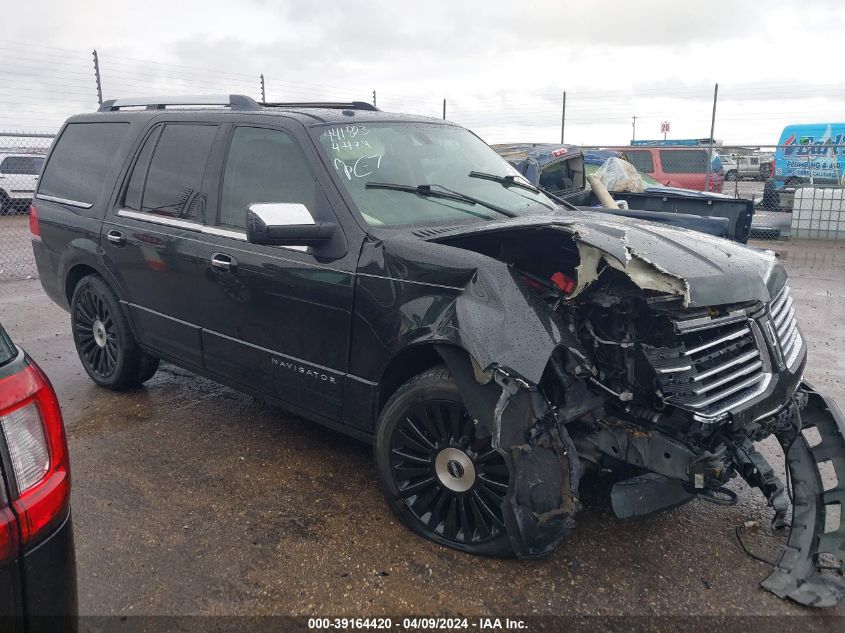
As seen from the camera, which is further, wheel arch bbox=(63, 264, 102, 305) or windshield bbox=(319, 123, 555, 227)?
wheel arch bbox=(63, 264, 102, 305)

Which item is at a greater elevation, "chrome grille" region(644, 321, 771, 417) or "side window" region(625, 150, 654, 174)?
"side window" region(625, 150, 654, 174)

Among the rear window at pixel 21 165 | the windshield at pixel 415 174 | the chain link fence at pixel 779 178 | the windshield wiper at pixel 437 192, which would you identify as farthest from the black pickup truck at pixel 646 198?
the rear window at pixel 21 165

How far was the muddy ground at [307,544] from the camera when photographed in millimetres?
2707

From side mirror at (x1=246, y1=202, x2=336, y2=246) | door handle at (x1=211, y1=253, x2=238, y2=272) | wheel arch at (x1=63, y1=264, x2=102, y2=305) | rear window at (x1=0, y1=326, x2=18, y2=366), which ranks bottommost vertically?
wheel arch at (x1=63, y1=264, x2=102, y2=305)

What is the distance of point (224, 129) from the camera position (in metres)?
3.88

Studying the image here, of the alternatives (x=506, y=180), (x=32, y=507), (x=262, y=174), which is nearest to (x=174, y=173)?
(x=262, y=174)

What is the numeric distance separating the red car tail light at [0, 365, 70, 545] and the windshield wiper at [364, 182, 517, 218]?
2004mm

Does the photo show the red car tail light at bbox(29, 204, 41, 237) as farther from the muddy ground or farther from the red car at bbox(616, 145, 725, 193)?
the red car at bbox(616, 145, 725, 193)

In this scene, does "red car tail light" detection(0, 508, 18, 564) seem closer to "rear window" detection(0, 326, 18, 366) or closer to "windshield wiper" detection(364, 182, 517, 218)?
"rear window" detection(0, 326, 18, 366)

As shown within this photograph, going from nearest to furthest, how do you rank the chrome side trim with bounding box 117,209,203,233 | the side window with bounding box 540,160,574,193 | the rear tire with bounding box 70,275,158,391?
the chrome side trim with bounding box 117,209,203,233, the rear tire with bounding box 70,275,158,391, the side window with bounding box 540,160,574,193

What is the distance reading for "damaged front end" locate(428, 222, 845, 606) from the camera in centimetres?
262

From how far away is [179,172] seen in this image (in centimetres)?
406

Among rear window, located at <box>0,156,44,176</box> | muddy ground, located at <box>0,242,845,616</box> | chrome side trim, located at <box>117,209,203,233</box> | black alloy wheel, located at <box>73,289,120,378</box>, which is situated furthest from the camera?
rear window, located at <box>0,156,44,176</box>

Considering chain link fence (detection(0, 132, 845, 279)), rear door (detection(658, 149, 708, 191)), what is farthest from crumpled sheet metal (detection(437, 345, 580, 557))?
rear door (detection(658, 149, 708, 191))
